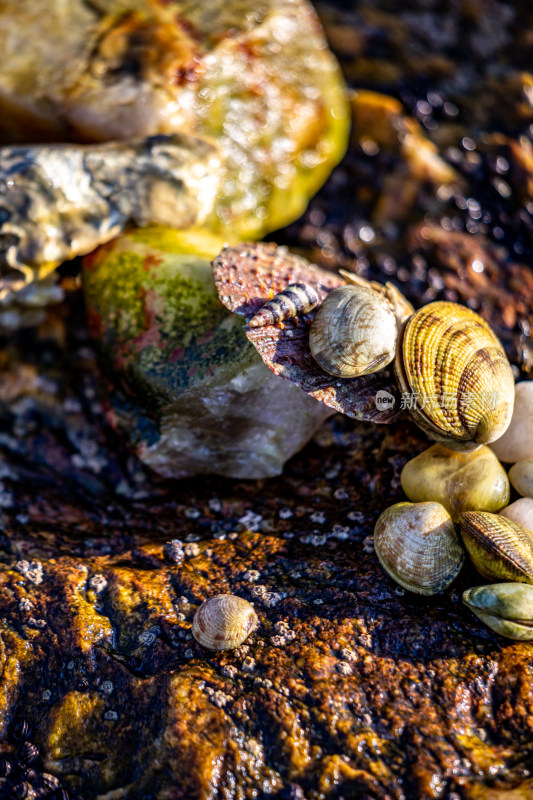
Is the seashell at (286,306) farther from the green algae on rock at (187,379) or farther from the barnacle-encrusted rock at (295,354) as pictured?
the green algae on rock at (187,379)

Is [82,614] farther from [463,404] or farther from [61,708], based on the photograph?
[463,404]

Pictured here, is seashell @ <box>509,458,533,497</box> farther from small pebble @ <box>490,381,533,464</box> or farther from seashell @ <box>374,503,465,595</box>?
seashell @ <box>374,503,465,595</box>

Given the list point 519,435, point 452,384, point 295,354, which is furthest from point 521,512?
point 295,354

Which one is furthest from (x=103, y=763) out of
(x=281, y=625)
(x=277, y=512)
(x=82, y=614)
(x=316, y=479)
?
(x=316, y=479)

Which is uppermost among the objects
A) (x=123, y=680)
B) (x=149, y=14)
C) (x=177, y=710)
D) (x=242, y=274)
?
(x=149, y=14)

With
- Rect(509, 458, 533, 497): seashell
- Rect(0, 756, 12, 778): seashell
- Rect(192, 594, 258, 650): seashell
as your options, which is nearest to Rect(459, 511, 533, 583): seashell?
Rect(509, 458, 533, 497): seashell

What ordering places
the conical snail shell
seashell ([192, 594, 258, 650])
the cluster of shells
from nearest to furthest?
seashell ([192, 594, 258, 650])
the cluster of shells
the conical snail shell
